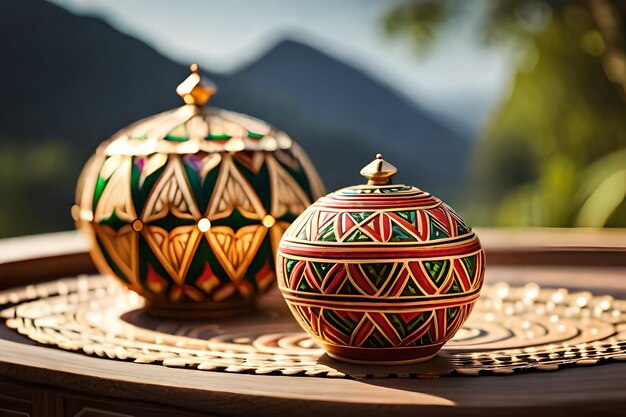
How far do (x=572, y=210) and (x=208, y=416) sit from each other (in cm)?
478

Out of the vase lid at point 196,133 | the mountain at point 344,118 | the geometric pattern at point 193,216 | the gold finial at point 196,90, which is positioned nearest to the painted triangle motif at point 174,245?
the geometric pattern at point 193,216

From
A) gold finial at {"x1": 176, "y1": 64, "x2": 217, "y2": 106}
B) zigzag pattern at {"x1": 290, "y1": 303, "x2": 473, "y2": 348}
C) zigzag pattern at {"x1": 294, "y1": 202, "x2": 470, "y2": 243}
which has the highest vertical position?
gold finial at {"x1": 176, "y1": 64, "x2": 217, "y2": 106}

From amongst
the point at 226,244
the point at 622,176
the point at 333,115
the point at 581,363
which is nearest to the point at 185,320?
the point at 226,244

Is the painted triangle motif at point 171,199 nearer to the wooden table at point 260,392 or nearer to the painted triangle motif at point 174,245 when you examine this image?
the painted triangle motif at point 174,245

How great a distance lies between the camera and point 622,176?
5.27 meters

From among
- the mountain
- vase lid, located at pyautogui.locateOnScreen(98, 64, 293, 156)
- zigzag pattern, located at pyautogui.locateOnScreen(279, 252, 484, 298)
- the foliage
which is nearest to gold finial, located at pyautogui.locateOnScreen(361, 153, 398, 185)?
zigzag pattern, located at pyautogui.locateOnScreen(279, 252, 484, 298)

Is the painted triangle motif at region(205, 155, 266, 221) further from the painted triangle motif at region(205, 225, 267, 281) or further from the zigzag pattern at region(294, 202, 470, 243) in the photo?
the zigzag pattern at region(294, 202, 470, 243)

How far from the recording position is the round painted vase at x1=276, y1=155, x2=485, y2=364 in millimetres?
1130

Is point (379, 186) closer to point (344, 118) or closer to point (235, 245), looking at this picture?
point (235, 245)

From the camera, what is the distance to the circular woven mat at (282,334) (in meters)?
1.15

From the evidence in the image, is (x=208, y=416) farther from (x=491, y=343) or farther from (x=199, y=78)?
(x=199, y=78)

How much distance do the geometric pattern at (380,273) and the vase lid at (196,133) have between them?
37 cm

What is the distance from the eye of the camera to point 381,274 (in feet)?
3.70

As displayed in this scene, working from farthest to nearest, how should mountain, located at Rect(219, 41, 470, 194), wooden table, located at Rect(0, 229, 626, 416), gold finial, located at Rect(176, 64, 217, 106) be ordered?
mountain, located at Rect(219, 41, 470, 194) → gold finial, located at Rect(176, 64, 217, 106) → wooden table, located at Rect(0, 229, 626, 416)
